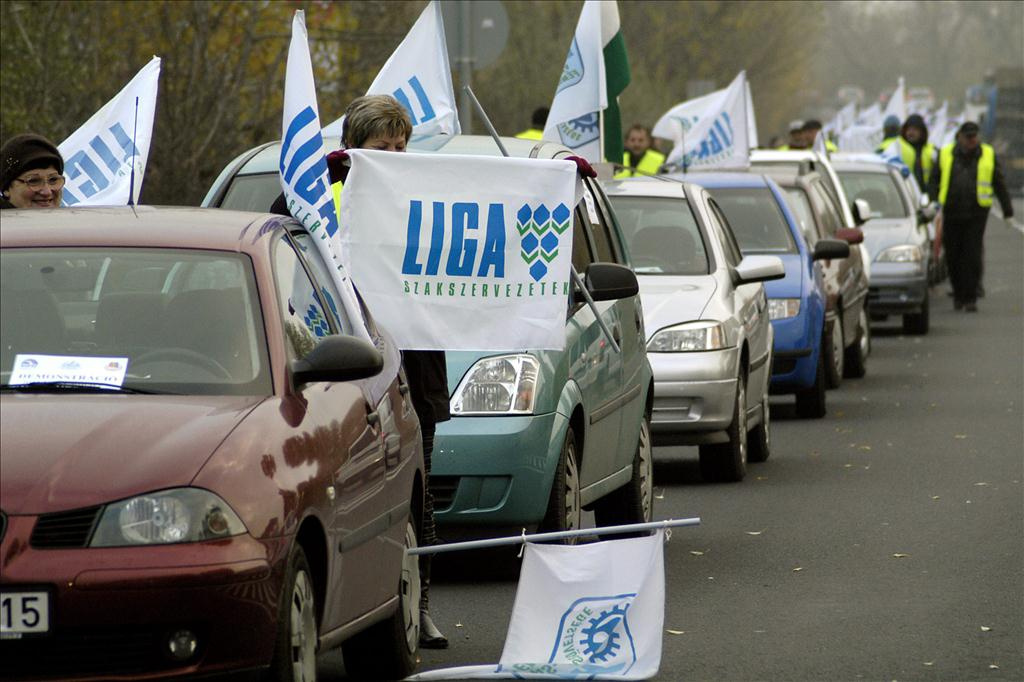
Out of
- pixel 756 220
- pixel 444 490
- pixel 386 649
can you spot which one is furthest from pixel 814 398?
pixel 386 649

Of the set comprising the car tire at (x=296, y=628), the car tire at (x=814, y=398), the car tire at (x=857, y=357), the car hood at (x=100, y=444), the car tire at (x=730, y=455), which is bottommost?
the car tire at (x=857, y=357)

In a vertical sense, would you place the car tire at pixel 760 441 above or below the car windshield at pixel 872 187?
below

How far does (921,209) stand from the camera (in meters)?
25.0

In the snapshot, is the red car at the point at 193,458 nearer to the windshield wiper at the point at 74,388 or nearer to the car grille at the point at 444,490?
the windshield wiper at the point at 74,388

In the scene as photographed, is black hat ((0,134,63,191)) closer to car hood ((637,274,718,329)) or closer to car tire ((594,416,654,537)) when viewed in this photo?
car tire ((594,416,654,537))

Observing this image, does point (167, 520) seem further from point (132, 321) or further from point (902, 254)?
point (902, 254)

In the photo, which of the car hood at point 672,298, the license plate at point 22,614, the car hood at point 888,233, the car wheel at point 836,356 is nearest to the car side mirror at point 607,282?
the car hood at point 672,298

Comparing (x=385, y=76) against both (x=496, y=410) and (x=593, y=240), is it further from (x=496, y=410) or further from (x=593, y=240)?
(x=496, y=410)

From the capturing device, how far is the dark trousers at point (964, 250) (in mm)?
27250

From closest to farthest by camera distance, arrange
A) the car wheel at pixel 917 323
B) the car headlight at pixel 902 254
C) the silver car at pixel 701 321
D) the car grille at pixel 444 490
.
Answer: the car grille at pixel 444 490, the silver car at pixel 701 321, the car headlight at pixel 902 254, the car wheel at pixel 917 323

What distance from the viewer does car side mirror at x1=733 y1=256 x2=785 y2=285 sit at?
43.7ft

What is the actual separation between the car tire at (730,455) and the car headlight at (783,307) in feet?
9.72

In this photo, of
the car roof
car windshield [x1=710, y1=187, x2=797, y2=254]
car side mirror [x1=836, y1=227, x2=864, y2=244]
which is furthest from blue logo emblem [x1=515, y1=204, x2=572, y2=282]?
car side mirror [x1=836, y1=227, x2=864, y2=244]

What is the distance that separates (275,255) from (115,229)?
46 cm
